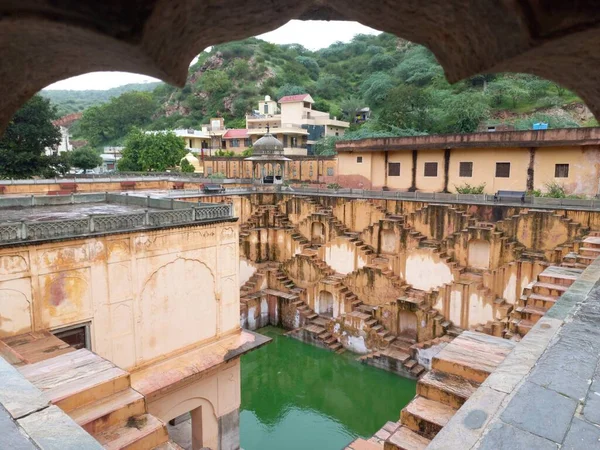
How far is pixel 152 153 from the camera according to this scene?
36.0m

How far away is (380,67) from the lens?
194 feet

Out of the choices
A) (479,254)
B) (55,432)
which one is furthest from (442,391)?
(479,254)

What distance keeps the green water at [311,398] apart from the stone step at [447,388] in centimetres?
982

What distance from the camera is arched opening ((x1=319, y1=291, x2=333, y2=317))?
19.4m

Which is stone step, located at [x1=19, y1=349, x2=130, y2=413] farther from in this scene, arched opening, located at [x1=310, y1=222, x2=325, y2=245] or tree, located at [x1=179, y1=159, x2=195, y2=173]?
tree, located at [x1=179, y1=159, x2=195, y2=173]

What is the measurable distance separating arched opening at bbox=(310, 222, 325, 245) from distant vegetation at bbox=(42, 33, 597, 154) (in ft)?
46.0

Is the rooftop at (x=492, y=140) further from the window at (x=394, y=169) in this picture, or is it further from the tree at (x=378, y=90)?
the tree at (x=378, y=90)

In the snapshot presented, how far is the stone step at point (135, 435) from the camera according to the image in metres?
4.90

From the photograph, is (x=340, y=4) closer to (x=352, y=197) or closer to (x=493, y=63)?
(x=493, y=63)

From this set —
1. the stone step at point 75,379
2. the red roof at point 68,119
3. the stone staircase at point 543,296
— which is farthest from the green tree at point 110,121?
the stone staircase at point 543,296

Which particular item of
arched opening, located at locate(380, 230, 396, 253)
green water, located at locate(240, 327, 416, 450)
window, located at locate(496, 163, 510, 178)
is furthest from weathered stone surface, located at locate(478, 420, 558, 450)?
window, located at locate(496, 163, 510, 178)

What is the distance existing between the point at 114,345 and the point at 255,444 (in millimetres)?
5787

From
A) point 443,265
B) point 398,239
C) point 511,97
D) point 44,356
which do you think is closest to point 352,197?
point 398,239

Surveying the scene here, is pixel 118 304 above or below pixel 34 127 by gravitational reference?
below
